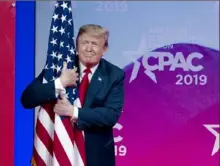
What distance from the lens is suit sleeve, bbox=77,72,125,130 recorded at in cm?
259

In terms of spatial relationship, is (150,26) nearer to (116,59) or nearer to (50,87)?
(116,59)

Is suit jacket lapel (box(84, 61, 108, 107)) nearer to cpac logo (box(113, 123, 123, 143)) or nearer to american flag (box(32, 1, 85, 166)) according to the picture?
american flag (box(32, 1, 85, 166))

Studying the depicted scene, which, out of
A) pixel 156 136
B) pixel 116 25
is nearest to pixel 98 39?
pixel 116 25

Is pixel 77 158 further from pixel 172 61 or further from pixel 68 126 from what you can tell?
pixel 172 61

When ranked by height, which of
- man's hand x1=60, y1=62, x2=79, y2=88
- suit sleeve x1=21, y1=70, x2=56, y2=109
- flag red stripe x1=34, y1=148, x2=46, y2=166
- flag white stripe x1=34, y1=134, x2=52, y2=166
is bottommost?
flag red stripe x1=34, y1=148, x2=46, y2=166

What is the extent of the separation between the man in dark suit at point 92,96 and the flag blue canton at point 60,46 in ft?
0.15

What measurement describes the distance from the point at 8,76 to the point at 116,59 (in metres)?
0.71

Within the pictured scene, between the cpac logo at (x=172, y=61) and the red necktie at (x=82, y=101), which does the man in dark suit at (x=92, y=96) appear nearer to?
the red necktie at (x=82, y=101)

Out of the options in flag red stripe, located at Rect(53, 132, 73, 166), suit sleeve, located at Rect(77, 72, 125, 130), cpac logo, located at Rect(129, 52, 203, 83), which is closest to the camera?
suit sleeve, located at Rect(77, 72, 125, 130)

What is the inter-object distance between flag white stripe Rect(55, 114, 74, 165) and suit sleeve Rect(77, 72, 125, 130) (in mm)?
112

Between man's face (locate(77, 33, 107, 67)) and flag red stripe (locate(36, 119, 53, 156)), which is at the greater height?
man's face (locate(77, 33, 107, 67))

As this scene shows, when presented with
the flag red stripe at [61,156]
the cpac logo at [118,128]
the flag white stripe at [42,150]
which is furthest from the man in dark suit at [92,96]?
the cpac logo at [118,128]

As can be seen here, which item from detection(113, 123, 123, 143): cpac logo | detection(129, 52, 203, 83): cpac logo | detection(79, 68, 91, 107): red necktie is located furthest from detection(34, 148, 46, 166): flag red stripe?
detection(129, 52, 203, 83): cpac logo

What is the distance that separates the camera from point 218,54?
3.31 meters
